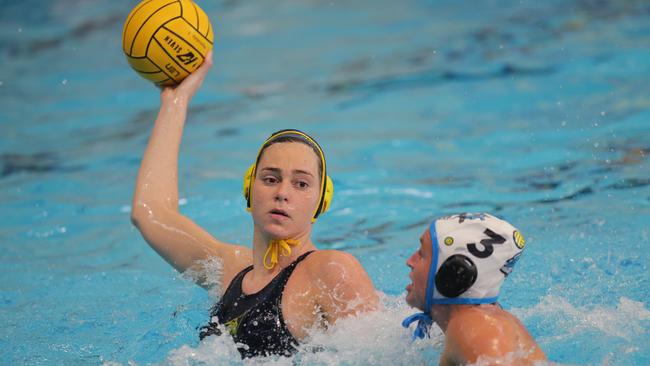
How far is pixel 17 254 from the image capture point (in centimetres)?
594

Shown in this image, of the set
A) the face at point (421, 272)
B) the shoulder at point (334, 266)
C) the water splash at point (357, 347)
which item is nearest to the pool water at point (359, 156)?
the water splash at point (357, 347)

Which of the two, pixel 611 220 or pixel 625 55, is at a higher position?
pixel 611 220

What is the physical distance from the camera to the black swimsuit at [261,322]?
3531 mm

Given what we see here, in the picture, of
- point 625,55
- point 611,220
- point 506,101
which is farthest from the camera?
point 625,55

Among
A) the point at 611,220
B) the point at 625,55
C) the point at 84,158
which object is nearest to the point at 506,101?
the point at 625,55

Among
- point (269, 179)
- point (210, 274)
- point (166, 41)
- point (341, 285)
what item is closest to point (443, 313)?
point (341, 285)

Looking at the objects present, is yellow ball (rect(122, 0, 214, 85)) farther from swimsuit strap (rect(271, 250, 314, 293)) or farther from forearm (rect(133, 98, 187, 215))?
swimsuit strap (rect(271, 250, 314, 293))

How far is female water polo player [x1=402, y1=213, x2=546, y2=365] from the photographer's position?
294 centimetres

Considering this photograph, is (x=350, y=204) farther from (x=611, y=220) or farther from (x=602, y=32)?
(x=602, y=32)

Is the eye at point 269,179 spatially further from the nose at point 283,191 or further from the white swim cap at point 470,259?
the white swim cap at point 470,259

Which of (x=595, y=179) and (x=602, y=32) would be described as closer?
(x=595, y=179)

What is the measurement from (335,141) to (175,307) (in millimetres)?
3400

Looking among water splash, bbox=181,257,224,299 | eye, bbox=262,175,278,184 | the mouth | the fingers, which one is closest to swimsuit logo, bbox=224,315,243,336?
water splash, bbox=181,257,224,299

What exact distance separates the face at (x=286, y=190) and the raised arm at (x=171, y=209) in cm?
49
